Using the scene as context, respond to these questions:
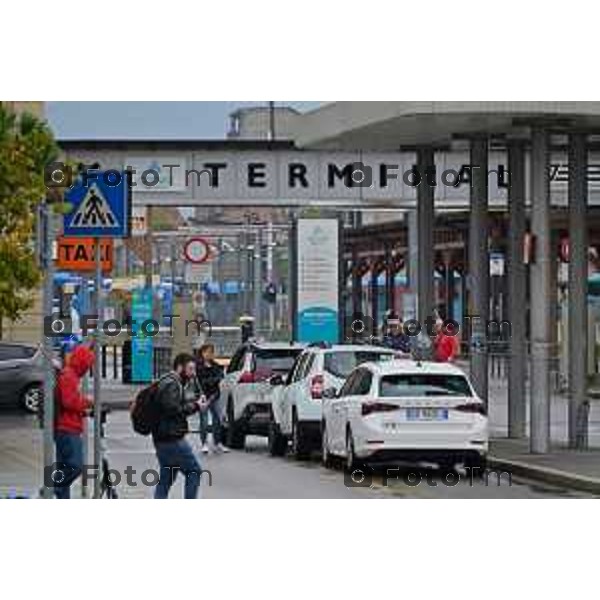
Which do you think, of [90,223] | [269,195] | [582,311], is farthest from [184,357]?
[269,195]

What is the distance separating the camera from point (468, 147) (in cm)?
2744

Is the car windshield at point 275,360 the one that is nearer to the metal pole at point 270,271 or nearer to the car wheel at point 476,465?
the car wheel at point 476,465

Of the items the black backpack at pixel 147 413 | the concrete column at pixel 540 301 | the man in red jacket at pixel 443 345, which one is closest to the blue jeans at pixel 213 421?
the man in red jacket at pixel 443 345

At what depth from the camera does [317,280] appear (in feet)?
144

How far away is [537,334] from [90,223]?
919cm

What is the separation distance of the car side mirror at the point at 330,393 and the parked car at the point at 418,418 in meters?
1.47

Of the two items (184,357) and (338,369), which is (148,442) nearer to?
(338,369)

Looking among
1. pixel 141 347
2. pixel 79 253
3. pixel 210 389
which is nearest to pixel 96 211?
pixel 79 253

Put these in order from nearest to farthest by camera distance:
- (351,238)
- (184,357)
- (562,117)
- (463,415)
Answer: (184,357), (463,415), (562,117), (351,238)

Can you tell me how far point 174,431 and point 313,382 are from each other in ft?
26.7

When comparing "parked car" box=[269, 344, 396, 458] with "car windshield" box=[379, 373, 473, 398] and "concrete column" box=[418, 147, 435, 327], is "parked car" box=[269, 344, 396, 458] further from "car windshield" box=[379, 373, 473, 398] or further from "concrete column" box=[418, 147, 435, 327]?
"concrete column" box=[418, 147, 435, 327]

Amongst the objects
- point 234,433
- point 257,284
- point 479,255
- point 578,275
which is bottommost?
point 234,433

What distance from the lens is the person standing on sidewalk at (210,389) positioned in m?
24.7

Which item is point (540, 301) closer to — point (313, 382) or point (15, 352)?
point (313, 382)
